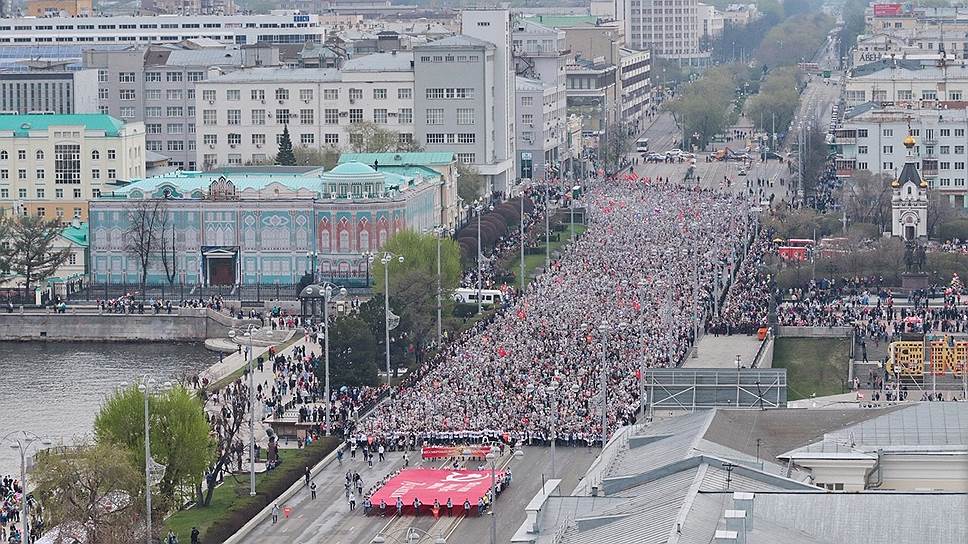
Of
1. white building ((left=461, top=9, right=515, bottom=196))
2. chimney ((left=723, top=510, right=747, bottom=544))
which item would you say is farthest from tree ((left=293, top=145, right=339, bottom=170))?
chimney ((left=723, top=510, right=747, bottom=544))

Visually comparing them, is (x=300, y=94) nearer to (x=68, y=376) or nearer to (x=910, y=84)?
(x=910, y=84)

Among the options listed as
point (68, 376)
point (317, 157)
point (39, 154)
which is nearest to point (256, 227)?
point (68, 376)

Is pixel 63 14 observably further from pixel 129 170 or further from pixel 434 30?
pixel 129 170

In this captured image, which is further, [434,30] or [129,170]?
[434,30]

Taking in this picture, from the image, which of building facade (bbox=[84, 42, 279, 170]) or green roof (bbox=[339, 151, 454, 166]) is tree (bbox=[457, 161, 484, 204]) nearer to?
green roof (bbox=[339, 151, 454, 166])

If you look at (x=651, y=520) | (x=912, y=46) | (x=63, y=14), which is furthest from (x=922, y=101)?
(x=651, y=520)

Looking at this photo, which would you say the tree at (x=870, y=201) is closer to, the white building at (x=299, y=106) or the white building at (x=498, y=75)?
the white building at (x=498, y=75)
